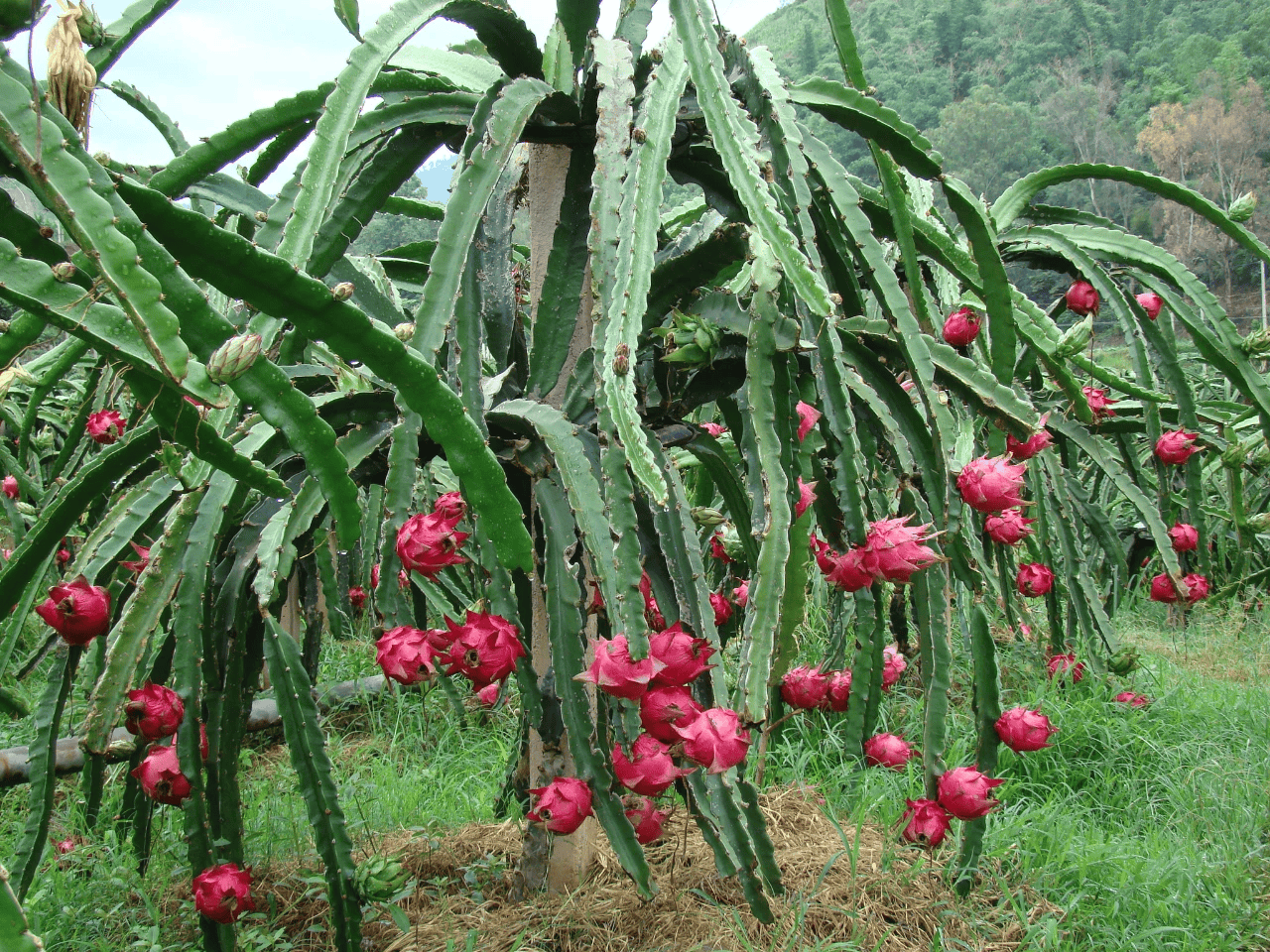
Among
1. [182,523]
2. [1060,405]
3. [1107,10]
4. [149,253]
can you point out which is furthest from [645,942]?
[1107,10]

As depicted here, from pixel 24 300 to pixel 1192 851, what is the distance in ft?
8.43

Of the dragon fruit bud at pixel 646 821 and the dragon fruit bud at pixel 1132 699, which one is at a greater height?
the dragon fruit bud at pixel 646 821

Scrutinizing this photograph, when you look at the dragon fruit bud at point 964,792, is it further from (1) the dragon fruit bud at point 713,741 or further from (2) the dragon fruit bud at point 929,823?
(1) the dragon fruit bud at point 713,741

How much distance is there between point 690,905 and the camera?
163 cm

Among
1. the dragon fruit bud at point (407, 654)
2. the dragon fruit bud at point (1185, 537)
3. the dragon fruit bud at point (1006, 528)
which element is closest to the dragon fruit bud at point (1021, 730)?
the dragon fruit bud at point (1006, 528)

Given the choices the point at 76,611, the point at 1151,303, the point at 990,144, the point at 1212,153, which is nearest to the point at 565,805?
the point at 76,611

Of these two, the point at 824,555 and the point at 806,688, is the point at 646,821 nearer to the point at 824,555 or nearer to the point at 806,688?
the point at 824,555

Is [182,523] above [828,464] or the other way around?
above

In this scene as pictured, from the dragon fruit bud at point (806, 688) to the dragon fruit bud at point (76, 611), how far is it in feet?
4.25

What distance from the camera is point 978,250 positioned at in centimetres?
154

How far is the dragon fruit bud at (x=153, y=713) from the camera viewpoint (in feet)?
4.39

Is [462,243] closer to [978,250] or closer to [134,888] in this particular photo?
[978,250]

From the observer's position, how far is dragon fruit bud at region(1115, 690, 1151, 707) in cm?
306

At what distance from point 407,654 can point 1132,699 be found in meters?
2.79
